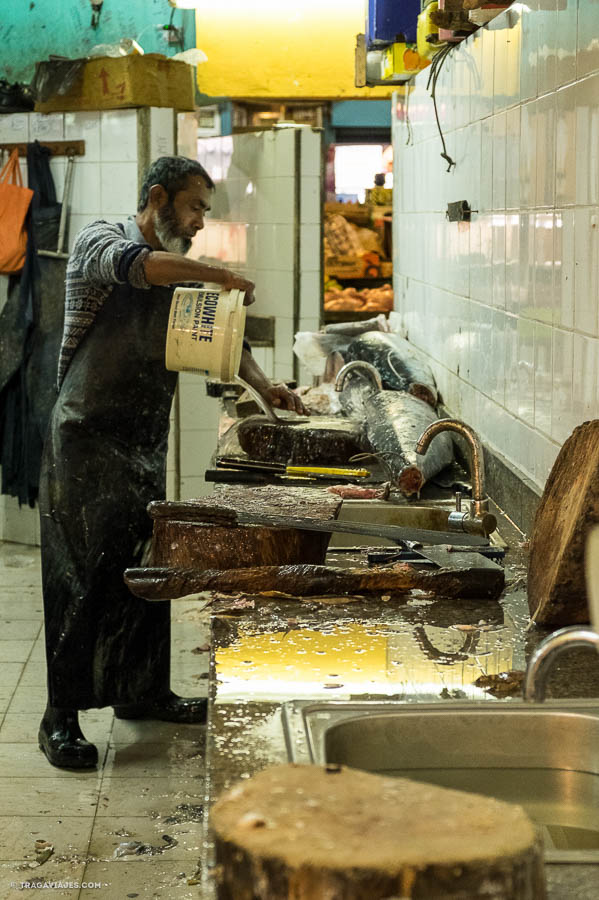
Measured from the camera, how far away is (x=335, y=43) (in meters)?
10.8

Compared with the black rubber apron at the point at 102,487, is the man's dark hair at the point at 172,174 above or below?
above

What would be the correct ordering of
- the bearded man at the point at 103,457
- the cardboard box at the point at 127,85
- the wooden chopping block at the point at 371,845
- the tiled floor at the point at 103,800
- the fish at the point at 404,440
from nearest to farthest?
the wooden chopping block at the point at 371,845, the tiled floor at the point at 103,800, the fish at the point at 404,440, the bearded man at the point at 103,457, the cardboard box at the point at 127,85

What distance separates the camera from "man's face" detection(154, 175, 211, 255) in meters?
3.99

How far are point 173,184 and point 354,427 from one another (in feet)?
3.49

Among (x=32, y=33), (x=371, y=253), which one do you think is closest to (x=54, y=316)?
(x=371, y=253)

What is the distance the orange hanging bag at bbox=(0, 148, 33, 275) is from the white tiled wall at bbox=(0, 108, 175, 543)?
13 cm

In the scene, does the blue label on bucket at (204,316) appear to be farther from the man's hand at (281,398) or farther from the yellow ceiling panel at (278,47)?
the yellow ceiling panel at (278,47)

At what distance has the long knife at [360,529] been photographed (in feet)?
8.34

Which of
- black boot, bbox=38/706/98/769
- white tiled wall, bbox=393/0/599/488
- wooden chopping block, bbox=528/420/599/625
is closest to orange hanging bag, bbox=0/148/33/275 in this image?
white tiled wall, bbox=393/0/599/488

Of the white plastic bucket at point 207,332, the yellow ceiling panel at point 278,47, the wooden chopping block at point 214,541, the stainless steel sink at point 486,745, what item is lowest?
the stainless steel sink at point 486,745

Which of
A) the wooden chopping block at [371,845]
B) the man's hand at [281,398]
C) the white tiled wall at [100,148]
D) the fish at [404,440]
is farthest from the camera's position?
→ the white tiled wall at [100,148]

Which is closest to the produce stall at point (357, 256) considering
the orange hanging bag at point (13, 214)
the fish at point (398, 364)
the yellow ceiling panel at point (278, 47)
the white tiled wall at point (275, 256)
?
the white tiled wall at point (275, 256)

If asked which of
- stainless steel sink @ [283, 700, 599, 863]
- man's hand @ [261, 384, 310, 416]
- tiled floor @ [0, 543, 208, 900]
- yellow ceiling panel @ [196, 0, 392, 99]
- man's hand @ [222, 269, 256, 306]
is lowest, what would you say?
tiled floor @ [0, 543, 208, 900]

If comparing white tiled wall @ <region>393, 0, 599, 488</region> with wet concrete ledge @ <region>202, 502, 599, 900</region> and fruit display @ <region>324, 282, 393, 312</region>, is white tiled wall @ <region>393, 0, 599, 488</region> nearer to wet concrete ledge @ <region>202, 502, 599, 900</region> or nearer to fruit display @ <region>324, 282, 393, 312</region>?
wet concrete ledge @ <region>202, 502, 599, 900</region>
